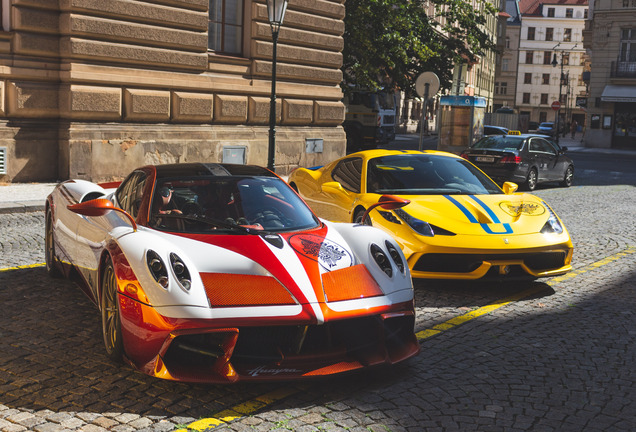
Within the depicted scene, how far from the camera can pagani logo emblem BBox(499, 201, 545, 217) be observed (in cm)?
755

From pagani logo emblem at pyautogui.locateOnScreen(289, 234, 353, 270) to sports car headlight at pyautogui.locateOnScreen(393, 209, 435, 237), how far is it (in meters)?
2.00

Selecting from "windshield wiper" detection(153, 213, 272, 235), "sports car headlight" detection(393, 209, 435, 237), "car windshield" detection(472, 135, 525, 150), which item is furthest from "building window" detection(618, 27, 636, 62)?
"windshield wiper" detection(153, 213, 272, 235)

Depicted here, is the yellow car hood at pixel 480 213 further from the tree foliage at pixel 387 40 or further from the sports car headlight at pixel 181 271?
the tree foliage at pixel 387 40

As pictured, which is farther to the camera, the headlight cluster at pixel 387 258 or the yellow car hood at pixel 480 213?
the yellow car hood at pixel 480 213

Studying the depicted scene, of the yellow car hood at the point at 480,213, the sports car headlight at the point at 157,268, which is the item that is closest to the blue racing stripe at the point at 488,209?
the yellow car hood at the point at 480,213

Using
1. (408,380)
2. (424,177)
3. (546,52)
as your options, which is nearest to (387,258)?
(408,380)

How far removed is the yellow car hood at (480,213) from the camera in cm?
709

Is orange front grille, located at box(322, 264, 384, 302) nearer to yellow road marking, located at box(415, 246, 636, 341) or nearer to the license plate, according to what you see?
yellow road marking, located at box(415, 246, 636, 341)

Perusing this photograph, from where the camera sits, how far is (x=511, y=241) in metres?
6.93

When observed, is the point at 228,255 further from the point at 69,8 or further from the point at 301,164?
the point at 301,164

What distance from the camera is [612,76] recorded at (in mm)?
49688

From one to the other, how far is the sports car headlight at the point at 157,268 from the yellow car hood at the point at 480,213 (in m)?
3.21

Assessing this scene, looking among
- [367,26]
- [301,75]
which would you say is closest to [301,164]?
[301,75]

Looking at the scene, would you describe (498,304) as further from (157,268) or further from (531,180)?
(531,180)
